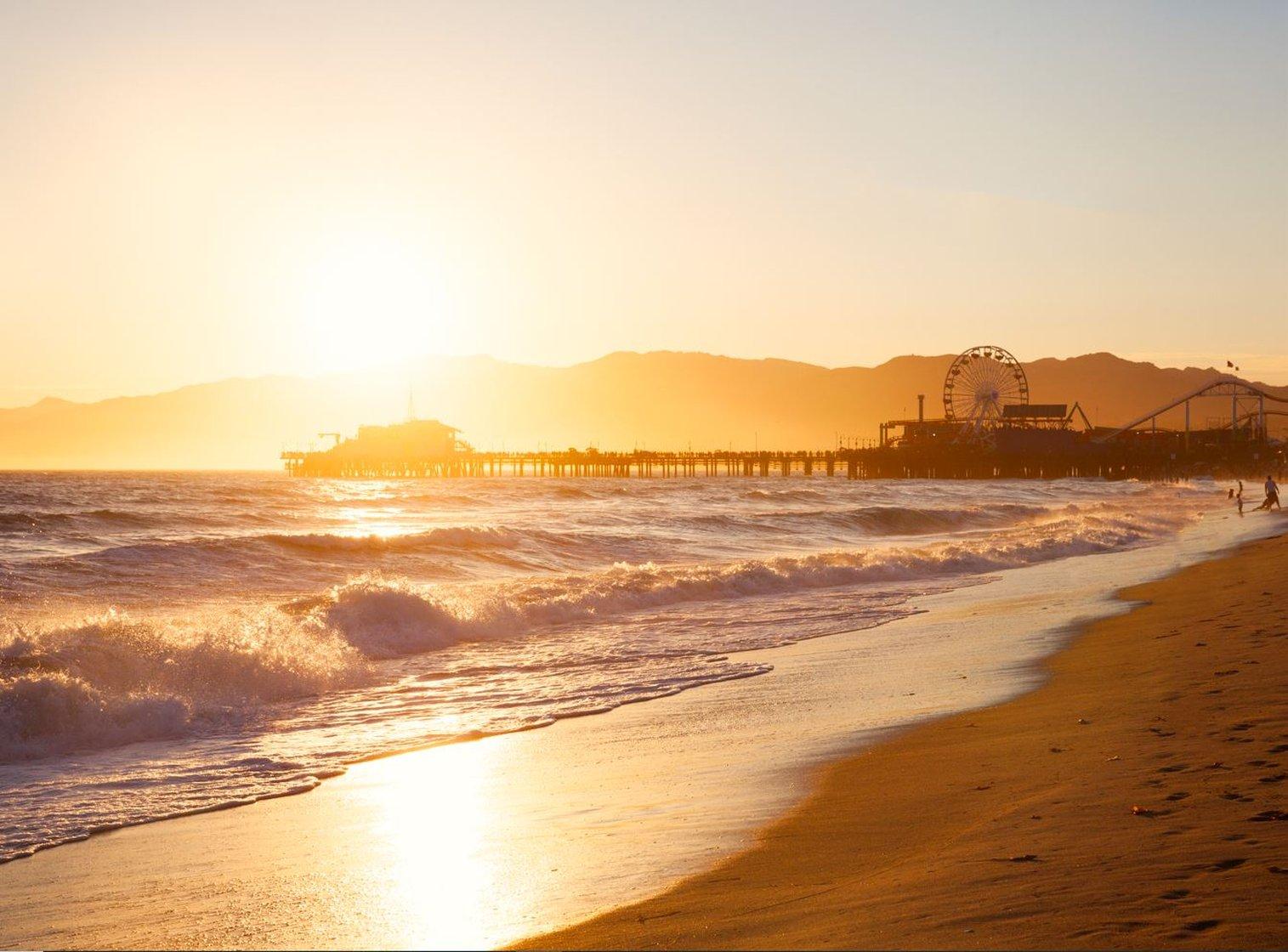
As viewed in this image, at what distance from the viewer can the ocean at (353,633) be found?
8.08 m

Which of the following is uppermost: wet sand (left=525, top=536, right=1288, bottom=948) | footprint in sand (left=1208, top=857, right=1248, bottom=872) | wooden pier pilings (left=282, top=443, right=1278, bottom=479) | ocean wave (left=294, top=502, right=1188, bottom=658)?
wooden pier pilings (left=282, top=443, right=1278, bottom=479)

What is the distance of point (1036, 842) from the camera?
15.6 ft

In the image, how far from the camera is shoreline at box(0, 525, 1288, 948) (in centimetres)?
465

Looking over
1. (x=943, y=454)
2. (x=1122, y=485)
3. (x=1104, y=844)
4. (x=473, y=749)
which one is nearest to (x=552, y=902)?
(x=1104, y=844)

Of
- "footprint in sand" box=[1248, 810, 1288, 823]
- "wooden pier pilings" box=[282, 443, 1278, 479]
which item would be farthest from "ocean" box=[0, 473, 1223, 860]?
"wooden pier pilings" box=[282, 443, 1278, 479]

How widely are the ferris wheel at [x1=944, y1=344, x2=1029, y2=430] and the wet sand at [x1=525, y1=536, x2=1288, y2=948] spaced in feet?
340

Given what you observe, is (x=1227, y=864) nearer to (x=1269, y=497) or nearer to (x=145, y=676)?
(x=145, y=676)

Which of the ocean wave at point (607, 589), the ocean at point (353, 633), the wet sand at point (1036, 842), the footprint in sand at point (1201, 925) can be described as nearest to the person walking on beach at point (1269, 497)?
the ocean at point (353, 633)

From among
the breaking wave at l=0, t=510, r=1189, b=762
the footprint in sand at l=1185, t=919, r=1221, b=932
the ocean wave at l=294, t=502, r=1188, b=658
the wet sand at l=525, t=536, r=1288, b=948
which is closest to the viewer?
the footprint in sand at l=1185, t=919, r=1221, b=932

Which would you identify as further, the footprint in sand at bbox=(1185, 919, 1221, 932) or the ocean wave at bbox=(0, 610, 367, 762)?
the ocean wave at bbox=(0, 610, 367, 762)

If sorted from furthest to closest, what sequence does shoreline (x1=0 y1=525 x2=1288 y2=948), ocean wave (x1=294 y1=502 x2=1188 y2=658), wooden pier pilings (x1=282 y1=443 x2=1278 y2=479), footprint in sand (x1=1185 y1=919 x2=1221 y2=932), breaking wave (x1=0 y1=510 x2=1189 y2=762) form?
wooden pier pilings (x1=282 y1=443 x2=1278 y2=479) < ocean wave (x1=294 y1=502 x2=1188 y2=658) < breaking wave (x1=0 y1=510 x2=1189 y2=762) < shoreline (x1=0 y1=525 x2=1288 y2=948) < footprint in sand (x1=1185 y1=919 x2=1221 y2=932)

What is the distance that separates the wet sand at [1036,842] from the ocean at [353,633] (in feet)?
10.8

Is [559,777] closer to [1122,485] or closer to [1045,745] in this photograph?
[1045,745]

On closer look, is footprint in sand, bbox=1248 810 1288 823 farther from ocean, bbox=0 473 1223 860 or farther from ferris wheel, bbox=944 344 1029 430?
ferris wheel, bbox=944 344 1029 430
